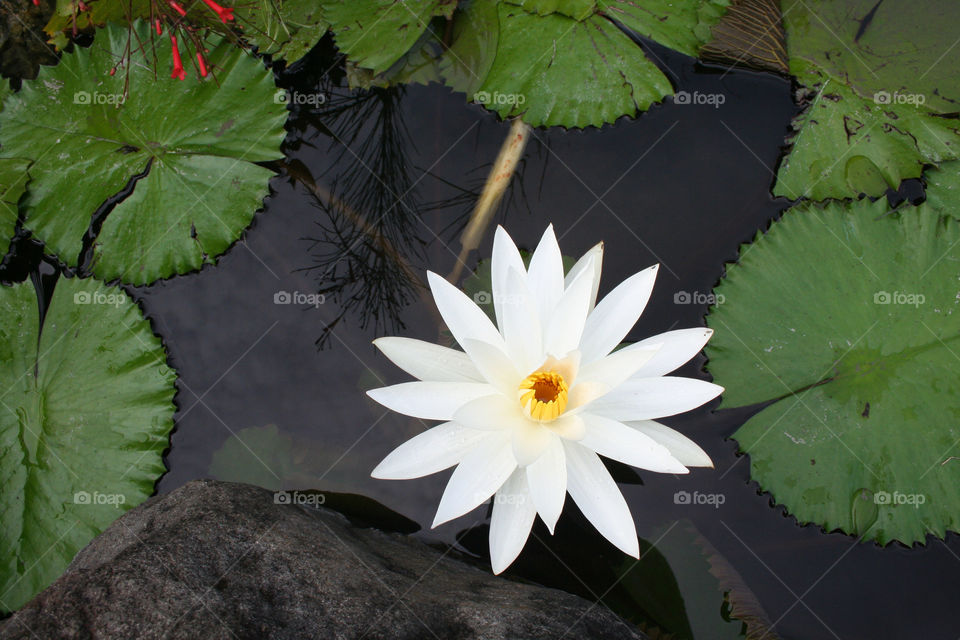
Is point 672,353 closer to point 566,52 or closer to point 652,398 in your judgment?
point 652,398

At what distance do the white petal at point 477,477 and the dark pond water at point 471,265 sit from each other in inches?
28.6

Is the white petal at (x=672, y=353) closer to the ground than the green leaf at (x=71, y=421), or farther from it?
farther from it

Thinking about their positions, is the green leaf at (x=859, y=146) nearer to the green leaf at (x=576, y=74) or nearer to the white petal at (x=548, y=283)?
the green leaf at (x=576, y=74)

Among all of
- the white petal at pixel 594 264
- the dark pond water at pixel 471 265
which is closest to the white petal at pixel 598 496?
the white petal at pixel 594 264

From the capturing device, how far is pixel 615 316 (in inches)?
71.4

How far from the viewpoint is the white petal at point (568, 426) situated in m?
1.60

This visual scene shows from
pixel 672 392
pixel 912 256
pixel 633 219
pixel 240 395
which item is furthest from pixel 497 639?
pixel 912 256

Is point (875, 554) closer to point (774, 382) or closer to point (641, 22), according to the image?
point (774, 382)

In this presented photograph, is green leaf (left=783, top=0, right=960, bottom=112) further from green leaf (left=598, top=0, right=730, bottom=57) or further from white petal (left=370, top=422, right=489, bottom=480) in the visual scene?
white petal (left=370, top=422, right=489, bottom=480)

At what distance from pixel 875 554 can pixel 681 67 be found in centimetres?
223

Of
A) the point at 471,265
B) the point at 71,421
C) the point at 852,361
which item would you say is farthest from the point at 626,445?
the point at 71,421

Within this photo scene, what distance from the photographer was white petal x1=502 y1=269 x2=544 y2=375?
171 centimetres

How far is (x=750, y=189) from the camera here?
267 centimetres

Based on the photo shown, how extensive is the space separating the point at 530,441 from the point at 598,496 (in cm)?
28
